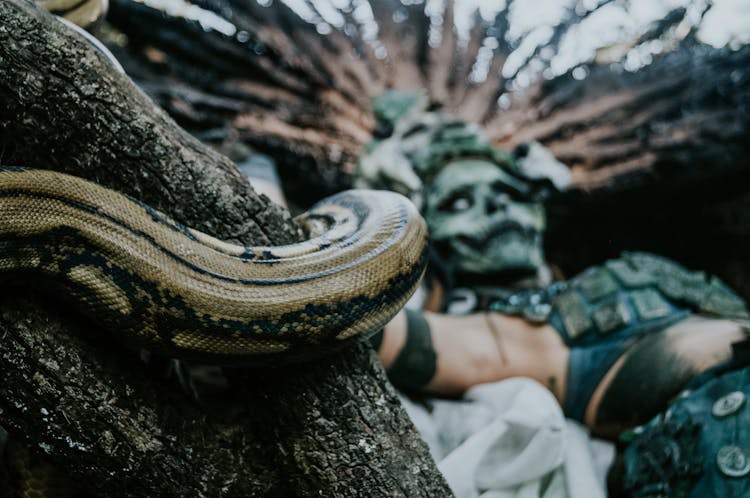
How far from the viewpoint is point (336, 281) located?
793 millimetres

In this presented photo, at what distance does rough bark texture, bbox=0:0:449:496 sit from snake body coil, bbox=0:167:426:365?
0.21ft

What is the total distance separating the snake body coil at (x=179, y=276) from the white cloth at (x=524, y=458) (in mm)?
663

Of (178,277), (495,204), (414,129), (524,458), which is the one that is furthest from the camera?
(414,129)

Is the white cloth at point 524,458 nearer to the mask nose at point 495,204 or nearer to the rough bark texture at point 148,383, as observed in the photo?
the rough bark texture at point 148,383

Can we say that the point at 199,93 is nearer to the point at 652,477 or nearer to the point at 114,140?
the point at 114,140

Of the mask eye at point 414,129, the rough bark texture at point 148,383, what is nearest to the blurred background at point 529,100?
the mask eye at point 414,129

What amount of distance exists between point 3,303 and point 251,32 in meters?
2.61

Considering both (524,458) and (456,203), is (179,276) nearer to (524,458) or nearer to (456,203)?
(524,458)

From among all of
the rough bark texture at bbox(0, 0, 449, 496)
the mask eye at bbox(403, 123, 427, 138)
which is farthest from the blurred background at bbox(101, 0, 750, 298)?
the rough bark texture at bbox(0, 0, 449, 496)

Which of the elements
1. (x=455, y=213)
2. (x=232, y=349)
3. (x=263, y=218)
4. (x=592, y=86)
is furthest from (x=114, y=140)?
(x=592, y=86)

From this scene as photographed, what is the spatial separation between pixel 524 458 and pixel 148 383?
37.2 inches

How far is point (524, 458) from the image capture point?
124cm

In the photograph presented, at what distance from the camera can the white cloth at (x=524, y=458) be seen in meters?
1.23

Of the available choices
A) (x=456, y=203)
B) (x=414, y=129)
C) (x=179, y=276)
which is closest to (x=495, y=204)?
(x=456, y=203)
